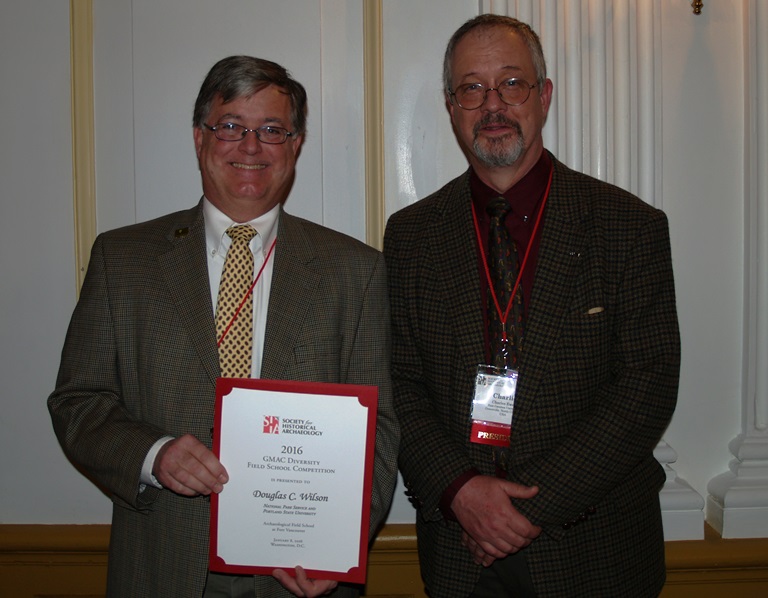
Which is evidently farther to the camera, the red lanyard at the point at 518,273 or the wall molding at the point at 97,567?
the wall molding at the point at 97,567

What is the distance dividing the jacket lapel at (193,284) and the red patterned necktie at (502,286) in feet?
2.59

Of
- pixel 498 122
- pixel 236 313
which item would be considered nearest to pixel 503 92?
pixel 498 122

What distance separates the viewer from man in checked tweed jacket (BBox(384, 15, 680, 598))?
197 centimetres

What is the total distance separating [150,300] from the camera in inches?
75.5

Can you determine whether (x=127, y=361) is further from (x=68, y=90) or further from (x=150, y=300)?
(x=68, y=90)

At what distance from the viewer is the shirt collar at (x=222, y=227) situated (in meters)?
2.02

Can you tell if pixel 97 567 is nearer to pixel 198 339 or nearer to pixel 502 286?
pixel 198 339

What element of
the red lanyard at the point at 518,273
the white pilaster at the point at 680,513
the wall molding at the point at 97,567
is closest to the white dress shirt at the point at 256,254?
the red lanyard at the point at 518,273

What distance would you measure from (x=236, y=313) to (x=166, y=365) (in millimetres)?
224

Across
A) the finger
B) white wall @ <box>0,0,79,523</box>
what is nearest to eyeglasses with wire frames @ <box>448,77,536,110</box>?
the finger

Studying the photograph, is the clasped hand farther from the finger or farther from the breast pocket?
the finger

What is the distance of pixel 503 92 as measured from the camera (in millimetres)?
2180

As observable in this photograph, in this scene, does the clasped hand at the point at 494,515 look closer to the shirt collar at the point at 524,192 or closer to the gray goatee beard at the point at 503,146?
the shirt collar at the point at 524,192

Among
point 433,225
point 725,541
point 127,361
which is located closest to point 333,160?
point 433,225
